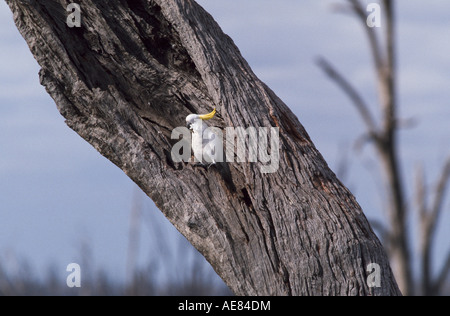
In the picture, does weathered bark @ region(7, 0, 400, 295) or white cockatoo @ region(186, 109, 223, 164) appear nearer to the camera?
weathered bark @ region(7, 0, 400, 295)

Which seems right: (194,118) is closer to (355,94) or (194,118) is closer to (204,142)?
(204,142)

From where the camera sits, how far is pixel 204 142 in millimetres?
4059

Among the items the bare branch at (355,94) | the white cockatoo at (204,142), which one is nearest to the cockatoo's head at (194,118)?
the white cockatoo at (204,142)

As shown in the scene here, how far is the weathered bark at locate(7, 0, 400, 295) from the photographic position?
148 inches

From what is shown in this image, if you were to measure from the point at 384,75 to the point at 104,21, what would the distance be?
4941mm

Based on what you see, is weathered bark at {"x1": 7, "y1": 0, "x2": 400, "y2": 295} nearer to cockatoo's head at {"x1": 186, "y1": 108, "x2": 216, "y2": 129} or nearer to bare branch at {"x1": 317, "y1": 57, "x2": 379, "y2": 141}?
cockatoo's head at {"x1": 186, "y1": 108, "x2": 216, "y2": 129}

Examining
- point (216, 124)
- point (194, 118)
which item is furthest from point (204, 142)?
point (216, 124)

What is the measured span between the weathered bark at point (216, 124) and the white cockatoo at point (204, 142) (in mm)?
136

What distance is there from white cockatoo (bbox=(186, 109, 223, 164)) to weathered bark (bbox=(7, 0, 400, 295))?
0.14 metres

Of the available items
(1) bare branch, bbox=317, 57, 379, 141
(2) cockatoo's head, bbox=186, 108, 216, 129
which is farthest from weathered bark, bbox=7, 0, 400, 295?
(1) bare branch, bbox=317, 57, 379, 141

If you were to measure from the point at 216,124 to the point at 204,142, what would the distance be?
1.10 ft

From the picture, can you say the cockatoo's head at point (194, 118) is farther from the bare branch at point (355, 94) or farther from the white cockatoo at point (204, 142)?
the bare branch at point (355, 94)

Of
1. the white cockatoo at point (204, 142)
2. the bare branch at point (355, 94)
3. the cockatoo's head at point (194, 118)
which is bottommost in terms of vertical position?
the white cockatoo at point (204, 142)

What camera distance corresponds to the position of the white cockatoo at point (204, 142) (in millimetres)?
4027
